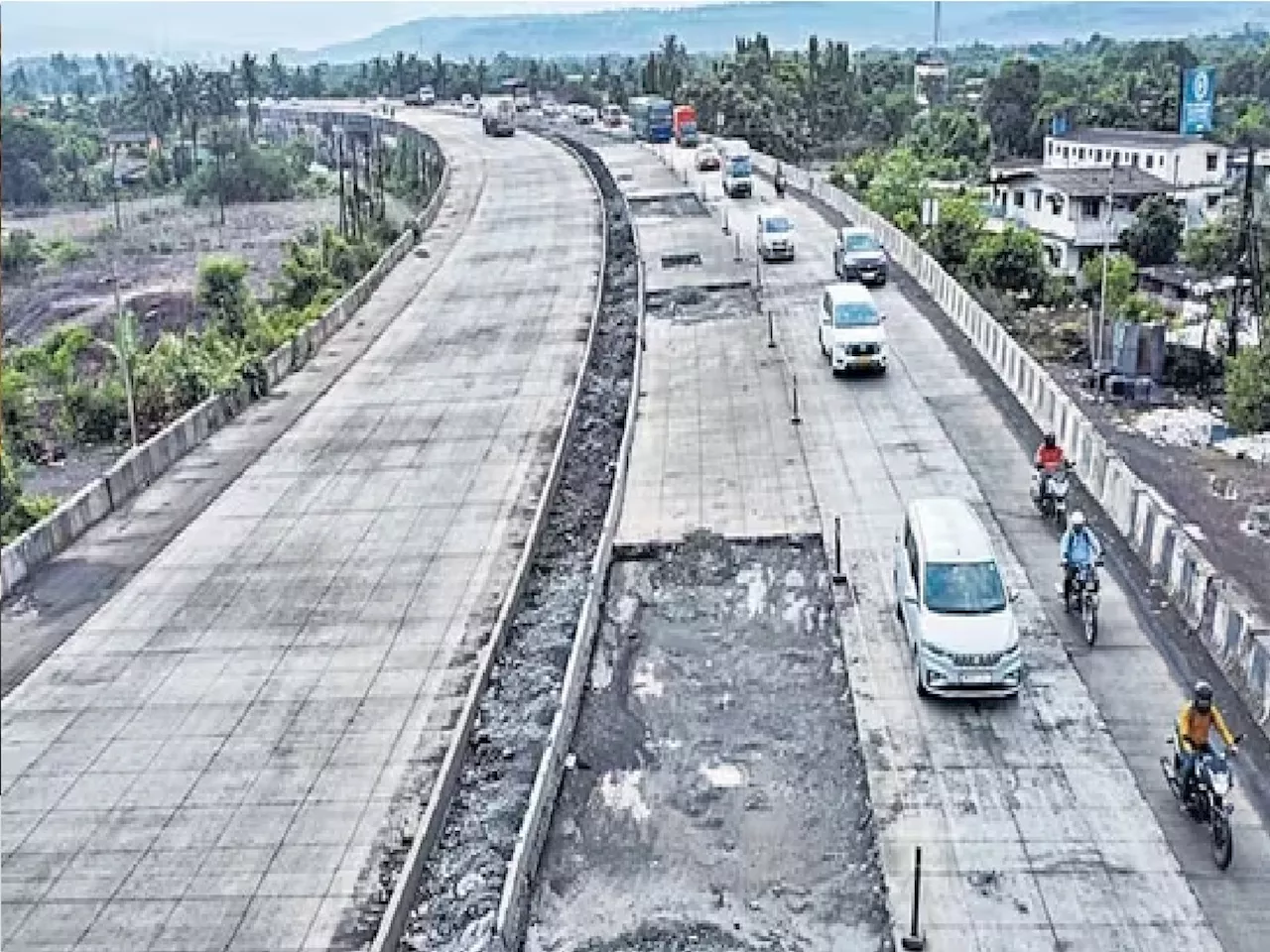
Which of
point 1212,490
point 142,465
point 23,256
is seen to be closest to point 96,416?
point 142,465

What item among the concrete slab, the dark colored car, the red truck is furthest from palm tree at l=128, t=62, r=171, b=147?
the dark colored car

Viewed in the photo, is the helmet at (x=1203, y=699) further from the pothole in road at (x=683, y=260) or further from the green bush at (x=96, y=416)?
the pothole in road at (x=683, y=260)

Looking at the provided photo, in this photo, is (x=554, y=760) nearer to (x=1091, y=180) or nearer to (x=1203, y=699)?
(x=1203, y=699)

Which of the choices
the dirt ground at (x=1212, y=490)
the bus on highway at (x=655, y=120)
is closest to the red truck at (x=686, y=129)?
the bus on highway at (x=655, y=120)

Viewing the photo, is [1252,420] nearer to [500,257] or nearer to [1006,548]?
[1006,548]

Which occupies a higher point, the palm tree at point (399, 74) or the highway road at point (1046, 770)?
the palm tree at point (399, 74)

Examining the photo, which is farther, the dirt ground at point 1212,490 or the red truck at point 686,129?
the red truck at point 686,129

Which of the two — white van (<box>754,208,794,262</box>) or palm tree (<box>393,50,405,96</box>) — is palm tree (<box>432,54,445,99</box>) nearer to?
palm tree (<box>393,50,405,96</box>)
